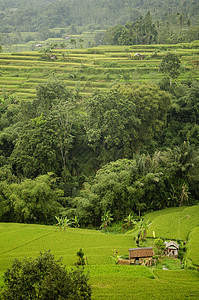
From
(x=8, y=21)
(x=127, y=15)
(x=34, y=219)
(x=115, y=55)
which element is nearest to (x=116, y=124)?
(x=34, y=219)

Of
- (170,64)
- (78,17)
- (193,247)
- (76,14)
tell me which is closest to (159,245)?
(193,247)

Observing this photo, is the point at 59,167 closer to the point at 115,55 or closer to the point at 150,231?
the point at 150,231

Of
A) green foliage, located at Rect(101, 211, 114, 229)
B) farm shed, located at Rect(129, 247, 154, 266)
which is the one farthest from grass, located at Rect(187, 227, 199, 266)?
green foliage, located at Rect(101, 211, 114, 229)

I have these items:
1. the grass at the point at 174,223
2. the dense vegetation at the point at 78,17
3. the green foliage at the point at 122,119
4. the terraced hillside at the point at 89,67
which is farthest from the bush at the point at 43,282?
the dense vegetation at the point at 78,17

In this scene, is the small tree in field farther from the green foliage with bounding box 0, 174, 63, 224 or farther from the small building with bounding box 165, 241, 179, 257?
the small building with bounding box 165, 241, 179, 257

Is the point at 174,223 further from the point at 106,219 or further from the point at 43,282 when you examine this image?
the point at 43,282

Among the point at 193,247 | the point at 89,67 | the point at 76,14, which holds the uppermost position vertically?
the point at 76,14
